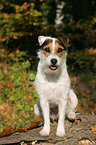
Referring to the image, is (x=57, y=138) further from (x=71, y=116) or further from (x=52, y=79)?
(x=52, y=79)

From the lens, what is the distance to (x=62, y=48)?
2787 millimetres

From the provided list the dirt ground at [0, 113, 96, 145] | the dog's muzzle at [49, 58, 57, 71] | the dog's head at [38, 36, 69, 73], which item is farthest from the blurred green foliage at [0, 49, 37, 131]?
the dog's muzzle at [49, 58, 57, 71]

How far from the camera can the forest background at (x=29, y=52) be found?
4.44 m

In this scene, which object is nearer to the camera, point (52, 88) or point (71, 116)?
point (52, 88)

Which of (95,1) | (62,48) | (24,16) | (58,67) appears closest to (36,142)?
(58,67)

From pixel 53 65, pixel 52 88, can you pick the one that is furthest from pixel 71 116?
pixel 53 65

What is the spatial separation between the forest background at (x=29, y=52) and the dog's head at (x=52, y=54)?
0.70 meters

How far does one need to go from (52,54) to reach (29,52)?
458cm

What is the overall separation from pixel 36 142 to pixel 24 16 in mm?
4292

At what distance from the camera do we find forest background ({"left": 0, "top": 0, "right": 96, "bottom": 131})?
175 inches

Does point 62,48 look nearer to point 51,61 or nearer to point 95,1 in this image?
point 51,61

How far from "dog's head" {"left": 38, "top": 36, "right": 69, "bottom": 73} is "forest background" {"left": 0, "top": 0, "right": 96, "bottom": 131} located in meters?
0.70

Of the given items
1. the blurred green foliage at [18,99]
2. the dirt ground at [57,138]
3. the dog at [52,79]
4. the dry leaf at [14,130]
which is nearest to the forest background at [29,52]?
the blurred green foliage at [18,99]

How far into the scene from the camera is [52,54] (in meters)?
2.71
